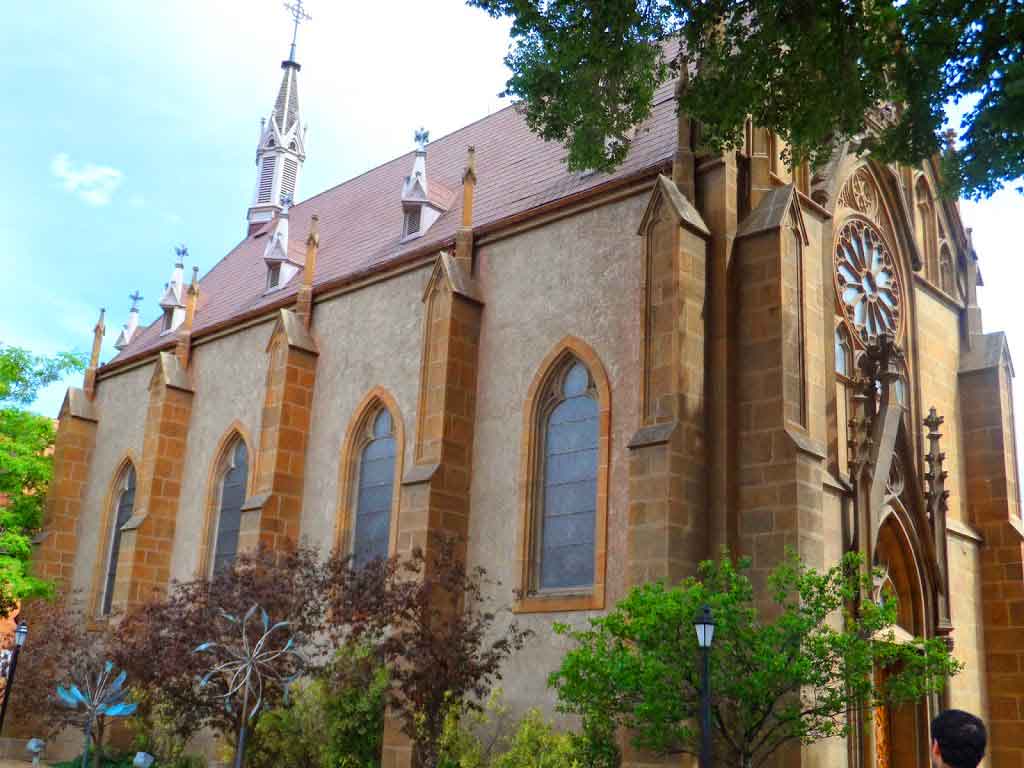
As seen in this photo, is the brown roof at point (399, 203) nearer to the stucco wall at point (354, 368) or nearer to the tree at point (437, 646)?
the stucco wall at point (354, 368)

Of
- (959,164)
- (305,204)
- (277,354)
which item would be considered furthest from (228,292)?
(959,164)

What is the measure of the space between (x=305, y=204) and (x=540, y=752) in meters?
23.3

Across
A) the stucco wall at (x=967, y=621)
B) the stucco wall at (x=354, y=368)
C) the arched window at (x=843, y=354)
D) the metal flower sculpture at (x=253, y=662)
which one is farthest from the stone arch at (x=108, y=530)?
the stucco wall at (x=967, y=621)

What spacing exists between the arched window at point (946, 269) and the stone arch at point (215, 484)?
49.4ft

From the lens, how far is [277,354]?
24.1m

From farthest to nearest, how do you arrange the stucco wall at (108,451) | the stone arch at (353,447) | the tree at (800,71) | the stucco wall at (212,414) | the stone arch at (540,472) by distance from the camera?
the stucco wall at (108,451)
the stucco wall at (212,414)
the stone arch at (353,447)
the stone arch at (540,472)
the tree at (800,71)

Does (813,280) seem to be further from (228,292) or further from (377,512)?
(228,292)

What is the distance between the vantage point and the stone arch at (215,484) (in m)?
25.7

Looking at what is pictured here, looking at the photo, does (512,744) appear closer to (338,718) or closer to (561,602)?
(561,602)

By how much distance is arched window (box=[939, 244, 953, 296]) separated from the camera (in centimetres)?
2314

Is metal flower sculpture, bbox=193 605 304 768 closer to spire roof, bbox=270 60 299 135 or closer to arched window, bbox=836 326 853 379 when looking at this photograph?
arched window, bbox=836 326 853 379

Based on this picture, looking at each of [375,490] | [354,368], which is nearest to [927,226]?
[354,368]

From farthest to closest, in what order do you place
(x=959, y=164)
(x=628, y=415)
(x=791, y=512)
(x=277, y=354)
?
(x=277, y=354) < (x=628, y=415) < (x=791, y=512) < (x=959, y=164)

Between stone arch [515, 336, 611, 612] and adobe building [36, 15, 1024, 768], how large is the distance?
0.04 metres
